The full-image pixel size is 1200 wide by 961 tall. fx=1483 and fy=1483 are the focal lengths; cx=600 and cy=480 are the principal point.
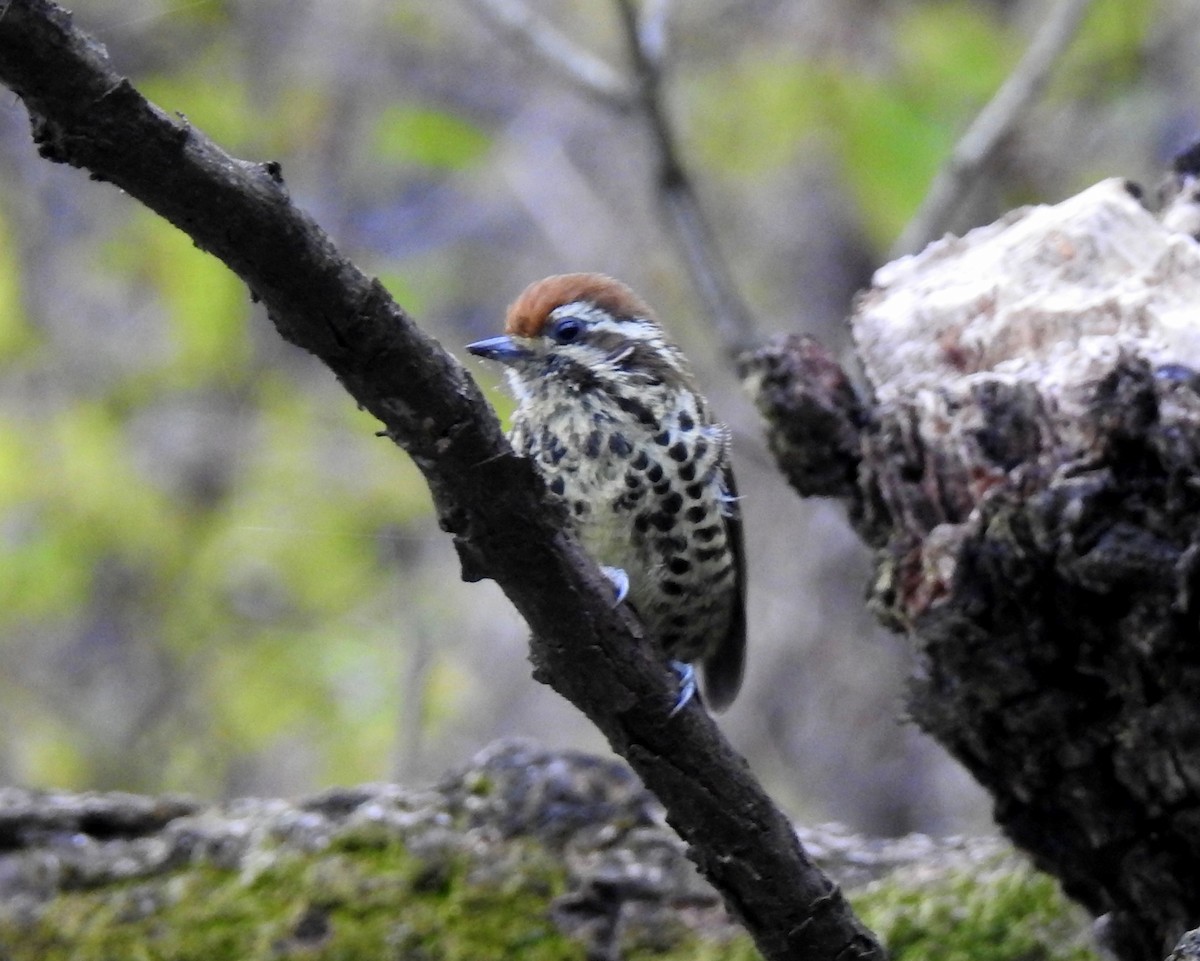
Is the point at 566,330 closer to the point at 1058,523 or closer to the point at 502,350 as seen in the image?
the point at 502,350

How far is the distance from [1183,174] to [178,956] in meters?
2.58

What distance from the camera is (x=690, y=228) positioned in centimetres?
448

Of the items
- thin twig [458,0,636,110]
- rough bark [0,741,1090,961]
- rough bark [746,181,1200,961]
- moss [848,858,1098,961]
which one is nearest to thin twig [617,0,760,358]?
thin twig [458,0,636,110]

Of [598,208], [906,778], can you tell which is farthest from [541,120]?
[906,778]

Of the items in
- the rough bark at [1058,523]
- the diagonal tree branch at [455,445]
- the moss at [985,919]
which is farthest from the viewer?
the moss at [985,919]

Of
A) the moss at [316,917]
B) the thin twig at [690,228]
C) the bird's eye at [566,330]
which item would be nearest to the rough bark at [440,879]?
the moss at [316,917]

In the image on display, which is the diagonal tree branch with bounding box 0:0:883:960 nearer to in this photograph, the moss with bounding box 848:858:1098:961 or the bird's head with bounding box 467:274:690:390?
the moss with bounding box 848:858:1098:961

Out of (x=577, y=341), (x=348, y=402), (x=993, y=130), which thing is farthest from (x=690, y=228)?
(x=348, y=402)

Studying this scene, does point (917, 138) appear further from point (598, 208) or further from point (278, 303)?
point (278, 303)

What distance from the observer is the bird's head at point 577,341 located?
3.05 meters

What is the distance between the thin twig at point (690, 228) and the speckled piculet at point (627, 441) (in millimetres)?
1245

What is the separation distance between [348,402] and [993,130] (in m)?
3.36

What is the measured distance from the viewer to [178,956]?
2873 mm

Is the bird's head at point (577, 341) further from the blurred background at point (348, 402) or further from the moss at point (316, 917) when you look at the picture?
the blurred background at point (348, 402)
